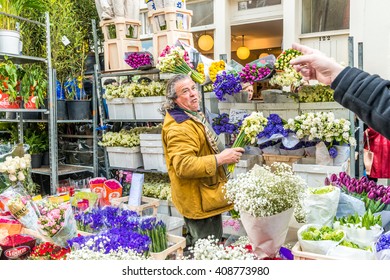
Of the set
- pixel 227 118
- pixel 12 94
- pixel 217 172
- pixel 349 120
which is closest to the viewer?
pixel 217 172

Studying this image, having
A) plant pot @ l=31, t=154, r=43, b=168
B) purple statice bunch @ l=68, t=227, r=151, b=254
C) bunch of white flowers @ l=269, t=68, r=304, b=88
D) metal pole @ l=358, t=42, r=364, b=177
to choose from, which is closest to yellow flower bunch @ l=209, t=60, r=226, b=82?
bunch of white flowers @ l=269, t=68, r=304, b=88

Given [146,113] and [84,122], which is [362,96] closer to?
[146,113]

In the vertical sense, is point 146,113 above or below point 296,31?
below

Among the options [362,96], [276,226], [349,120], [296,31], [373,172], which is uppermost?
[296,31]

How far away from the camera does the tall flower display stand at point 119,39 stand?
13.6ft

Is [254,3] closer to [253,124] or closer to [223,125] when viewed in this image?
[223,125]

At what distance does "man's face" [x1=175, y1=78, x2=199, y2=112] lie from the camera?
2387 millimetres

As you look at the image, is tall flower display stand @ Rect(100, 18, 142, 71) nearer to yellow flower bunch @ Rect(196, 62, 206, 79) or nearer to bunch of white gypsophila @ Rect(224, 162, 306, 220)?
yellow flower bunch @ Rect(196, 62, 206, 79)

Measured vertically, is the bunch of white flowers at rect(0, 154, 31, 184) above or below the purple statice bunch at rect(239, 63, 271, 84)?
below

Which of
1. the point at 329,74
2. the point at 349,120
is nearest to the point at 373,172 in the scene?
the point at 349,120

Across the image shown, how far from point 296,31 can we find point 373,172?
6.90 ft

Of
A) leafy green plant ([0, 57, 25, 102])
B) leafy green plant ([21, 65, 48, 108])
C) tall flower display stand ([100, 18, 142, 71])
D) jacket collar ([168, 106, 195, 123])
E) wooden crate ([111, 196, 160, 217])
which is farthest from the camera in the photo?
tall flower display stand ([100, 18, 142, 71])

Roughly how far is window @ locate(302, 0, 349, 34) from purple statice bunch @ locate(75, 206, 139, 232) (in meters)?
3.73

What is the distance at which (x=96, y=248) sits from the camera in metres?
1.47
